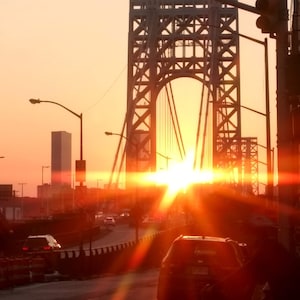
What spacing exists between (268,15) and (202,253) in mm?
5591

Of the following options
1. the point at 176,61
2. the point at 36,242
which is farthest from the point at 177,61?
the point at 36,242

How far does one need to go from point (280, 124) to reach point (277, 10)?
1673mm

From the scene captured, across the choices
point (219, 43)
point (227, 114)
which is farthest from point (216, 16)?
point (227, 114)

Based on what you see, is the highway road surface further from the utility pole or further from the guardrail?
the utility pole

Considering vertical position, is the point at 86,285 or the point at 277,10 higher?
the point at 277,10

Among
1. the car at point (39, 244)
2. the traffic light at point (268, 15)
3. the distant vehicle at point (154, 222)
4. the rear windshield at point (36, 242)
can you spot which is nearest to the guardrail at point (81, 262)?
the car at point (39, 244)

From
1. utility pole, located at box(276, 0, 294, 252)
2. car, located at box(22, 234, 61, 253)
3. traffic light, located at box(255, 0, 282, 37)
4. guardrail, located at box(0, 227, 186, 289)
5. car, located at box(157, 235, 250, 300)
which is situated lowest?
guardrail, located at box(0, 227, 186, 289)

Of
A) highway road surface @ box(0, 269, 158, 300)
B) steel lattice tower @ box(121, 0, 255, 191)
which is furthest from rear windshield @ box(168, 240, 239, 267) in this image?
steel lattice tower @ box(121, 0, 255, 191)

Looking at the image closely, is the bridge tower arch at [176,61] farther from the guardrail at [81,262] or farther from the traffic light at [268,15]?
the traffic light at [268,15]

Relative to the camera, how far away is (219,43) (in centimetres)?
9881

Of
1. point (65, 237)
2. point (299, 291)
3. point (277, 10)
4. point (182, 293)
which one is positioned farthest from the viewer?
point (65, 237)

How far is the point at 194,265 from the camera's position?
61.6 feet

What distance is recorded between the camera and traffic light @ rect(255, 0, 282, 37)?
48.5 feet

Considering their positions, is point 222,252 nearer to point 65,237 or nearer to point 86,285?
point 86,285
